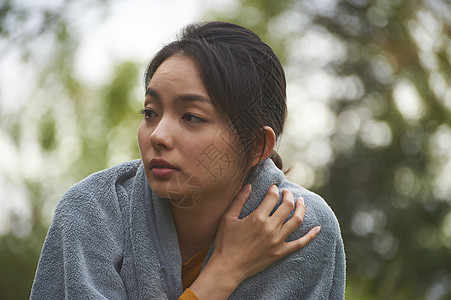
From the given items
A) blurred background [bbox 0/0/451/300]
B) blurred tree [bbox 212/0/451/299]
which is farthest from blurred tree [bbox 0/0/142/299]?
blurred tree [bbox 212/0/451/299]

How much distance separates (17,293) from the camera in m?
3.62

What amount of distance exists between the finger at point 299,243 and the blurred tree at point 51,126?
2649 mm

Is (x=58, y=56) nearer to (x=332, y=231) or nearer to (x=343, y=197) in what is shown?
(x=343, y=197)

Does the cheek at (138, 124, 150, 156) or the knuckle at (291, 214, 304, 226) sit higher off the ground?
the cheek at (138, 124, 150, 156)

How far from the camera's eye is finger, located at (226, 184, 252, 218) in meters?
1.56

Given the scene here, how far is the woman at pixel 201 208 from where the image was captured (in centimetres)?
137

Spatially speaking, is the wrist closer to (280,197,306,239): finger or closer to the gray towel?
the gray towel

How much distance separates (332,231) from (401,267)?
3642 millimetres

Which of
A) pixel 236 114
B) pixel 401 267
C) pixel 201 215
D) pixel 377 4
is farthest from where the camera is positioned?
pixel 377 4

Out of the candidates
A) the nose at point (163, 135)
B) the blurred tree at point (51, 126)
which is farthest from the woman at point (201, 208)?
the blurred tree at point (51, 126)

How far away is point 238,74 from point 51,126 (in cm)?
399

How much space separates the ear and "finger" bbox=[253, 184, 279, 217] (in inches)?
4.1

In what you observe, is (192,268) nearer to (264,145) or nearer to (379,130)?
(264,145)

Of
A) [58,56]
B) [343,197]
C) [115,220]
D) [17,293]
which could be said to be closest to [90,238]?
[115,220]
